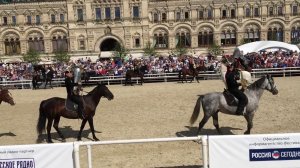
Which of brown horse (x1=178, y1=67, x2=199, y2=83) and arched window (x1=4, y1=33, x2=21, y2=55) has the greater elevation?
arched window (x1=4, y1=33, x2=21, y2=55)

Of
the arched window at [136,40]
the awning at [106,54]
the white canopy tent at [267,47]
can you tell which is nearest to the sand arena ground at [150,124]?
the white canopy tent at [267,47]

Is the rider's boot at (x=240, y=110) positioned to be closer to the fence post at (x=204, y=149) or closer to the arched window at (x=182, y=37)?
the fence post at (x=204, y=149)

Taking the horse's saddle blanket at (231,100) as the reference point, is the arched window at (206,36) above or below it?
above

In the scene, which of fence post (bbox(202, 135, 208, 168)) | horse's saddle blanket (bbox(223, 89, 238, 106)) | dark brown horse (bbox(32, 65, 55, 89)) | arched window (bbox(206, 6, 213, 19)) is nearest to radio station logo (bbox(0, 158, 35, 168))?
fence post (bbox(202, 135, 208, 168))

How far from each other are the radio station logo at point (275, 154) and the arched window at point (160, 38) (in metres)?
48.1

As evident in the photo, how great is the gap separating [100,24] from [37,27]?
30.9ft

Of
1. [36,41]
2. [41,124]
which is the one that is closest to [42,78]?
[41,124]

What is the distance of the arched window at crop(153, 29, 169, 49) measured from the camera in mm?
56531

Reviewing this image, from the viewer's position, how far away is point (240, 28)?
56.0 meters

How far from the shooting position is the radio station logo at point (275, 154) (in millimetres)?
8930

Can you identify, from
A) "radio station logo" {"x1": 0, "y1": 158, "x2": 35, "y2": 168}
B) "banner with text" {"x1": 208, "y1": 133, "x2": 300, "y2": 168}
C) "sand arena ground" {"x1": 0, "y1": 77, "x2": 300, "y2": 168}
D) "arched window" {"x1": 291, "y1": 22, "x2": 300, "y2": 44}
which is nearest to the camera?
"radio station logo" {"x1": 0, "y1": 158, "x2": 35, "y2": 168}

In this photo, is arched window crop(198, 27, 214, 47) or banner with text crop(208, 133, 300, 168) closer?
banner with text crop(208, 133, 300, 168)

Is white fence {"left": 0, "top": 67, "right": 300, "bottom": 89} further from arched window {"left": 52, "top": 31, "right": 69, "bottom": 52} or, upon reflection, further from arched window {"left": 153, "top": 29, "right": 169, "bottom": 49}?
arched window {"left": 153, "top": 29, "right": 169, "bottom": 49}

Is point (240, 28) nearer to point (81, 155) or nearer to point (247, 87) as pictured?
point (247, 87)
